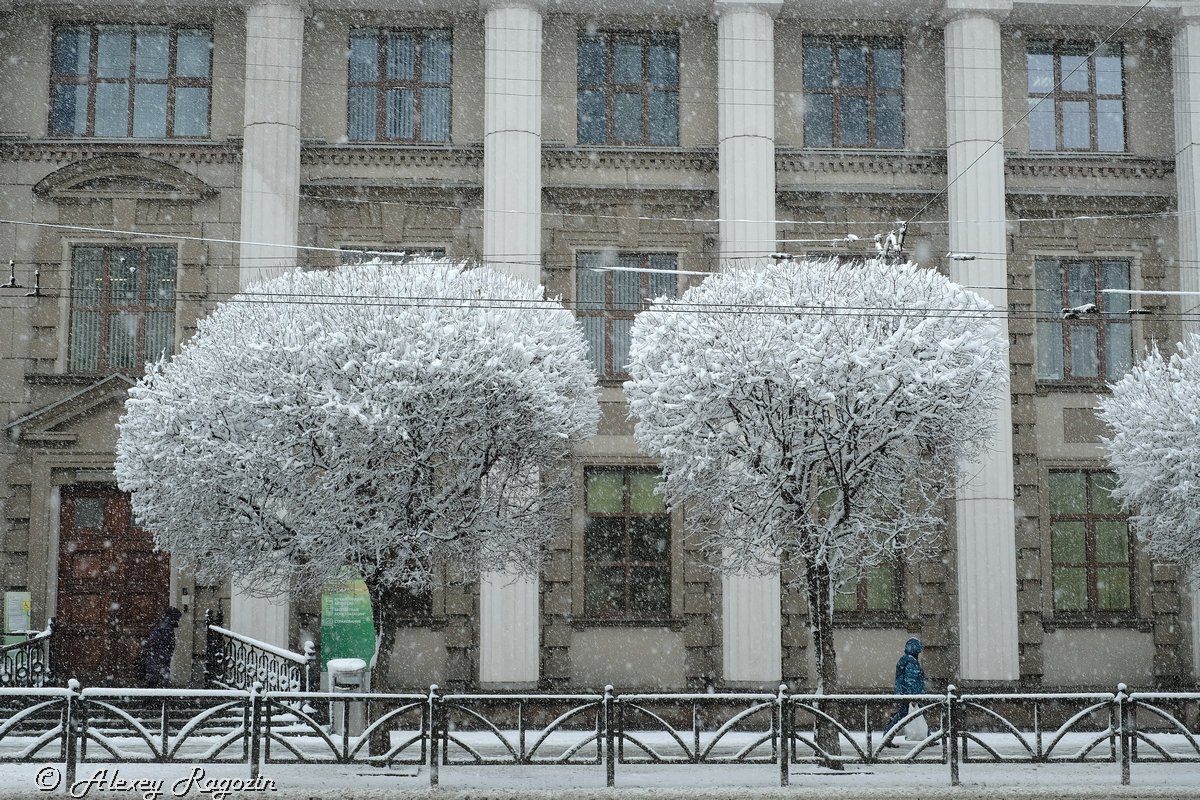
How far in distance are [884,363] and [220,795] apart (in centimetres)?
921

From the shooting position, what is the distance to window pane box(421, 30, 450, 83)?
75.9ft

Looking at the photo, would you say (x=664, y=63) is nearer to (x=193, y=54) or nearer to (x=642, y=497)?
(x=642, y=497)

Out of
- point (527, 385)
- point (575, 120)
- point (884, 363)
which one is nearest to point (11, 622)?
point (527, 385)

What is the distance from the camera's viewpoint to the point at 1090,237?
75.0ft

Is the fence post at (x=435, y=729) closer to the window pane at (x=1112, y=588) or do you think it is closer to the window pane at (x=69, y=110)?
the window pane at (x=1112, y=588)

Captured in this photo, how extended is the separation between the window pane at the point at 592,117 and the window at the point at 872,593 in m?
9.32

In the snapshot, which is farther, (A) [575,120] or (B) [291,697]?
(A) [575,120]

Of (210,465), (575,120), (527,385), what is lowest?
(210,465)

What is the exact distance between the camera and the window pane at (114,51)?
74.2 ft

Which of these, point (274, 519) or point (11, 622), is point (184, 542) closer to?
point (274, 519)

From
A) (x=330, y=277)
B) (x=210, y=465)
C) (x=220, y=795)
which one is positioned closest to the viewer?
(x=220, y=795)

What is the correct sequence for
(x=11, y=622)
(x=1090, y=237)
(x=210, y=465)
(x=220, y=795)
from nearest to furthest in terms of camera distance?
1. (x=220, y=795)
2. (x=210, y=465)
3. (x=11, y=622)
4. (x=1090, y=237)

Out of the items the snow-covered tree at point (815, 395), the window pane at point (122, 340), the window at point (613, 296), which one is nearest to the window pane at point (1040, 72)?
the window at point (613, 296)

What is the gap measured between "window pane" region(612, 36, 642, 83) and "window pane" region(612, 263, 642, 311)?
11.5ft
